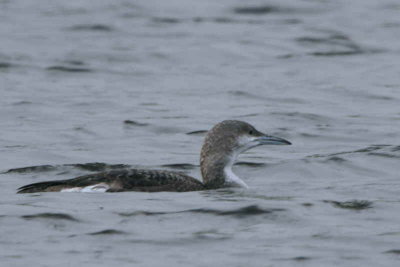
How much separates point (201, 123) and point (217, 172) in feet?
13.6

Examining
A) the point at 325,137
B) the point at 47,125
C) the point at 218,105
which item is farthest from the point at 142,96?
the point at 325,137

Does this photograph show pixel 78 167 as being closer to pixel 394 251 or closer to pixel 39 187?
pixel 39 187

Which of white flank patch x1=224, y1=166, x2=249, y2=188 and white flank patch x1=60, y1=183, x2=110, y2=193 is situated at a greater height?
white flank patch x1=60, y1=183, x2=110, y2=193

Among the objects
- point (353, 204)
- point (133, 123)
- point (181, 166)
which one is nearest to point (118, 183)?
point (353, 204)

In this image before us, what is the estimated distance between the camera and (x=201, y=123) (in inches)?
624

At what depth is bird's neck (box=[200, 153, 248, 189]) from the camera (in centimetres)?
1169

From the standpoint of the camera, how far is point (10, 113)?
16.3 meters

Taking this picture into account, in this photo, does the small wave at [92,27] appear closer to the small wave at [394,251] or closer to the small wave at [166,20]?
the small wave at [166,20]

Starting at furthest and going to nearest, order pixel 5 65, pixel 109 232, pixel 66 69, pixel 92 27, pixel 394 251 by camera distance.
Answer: pixel 92 27, pixel 5 65, pixel 66 69, pixel 109 232, pixel 394 251

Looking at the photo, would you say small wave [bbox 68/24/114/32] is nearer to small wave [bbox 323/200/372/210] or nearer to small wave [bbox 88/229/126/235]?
small wave [bbox 323/200/372/210]

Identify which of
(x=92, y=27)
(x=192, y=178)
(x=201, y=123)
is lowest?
(x=201, y=123)

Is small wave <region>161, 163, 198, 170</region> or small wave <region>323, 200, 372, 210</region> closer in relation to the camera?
small wave <region>323, 200, 372, 210</region>

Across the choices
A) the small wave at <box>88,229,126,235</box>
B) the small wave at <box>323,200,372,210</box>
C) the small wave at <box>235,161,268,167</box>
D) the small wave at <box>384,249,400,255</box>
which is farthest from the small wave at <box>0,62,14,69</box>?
the small wave at <box>384,249,400,255</box>

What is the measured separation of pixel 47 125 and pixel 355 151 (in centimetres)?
388
